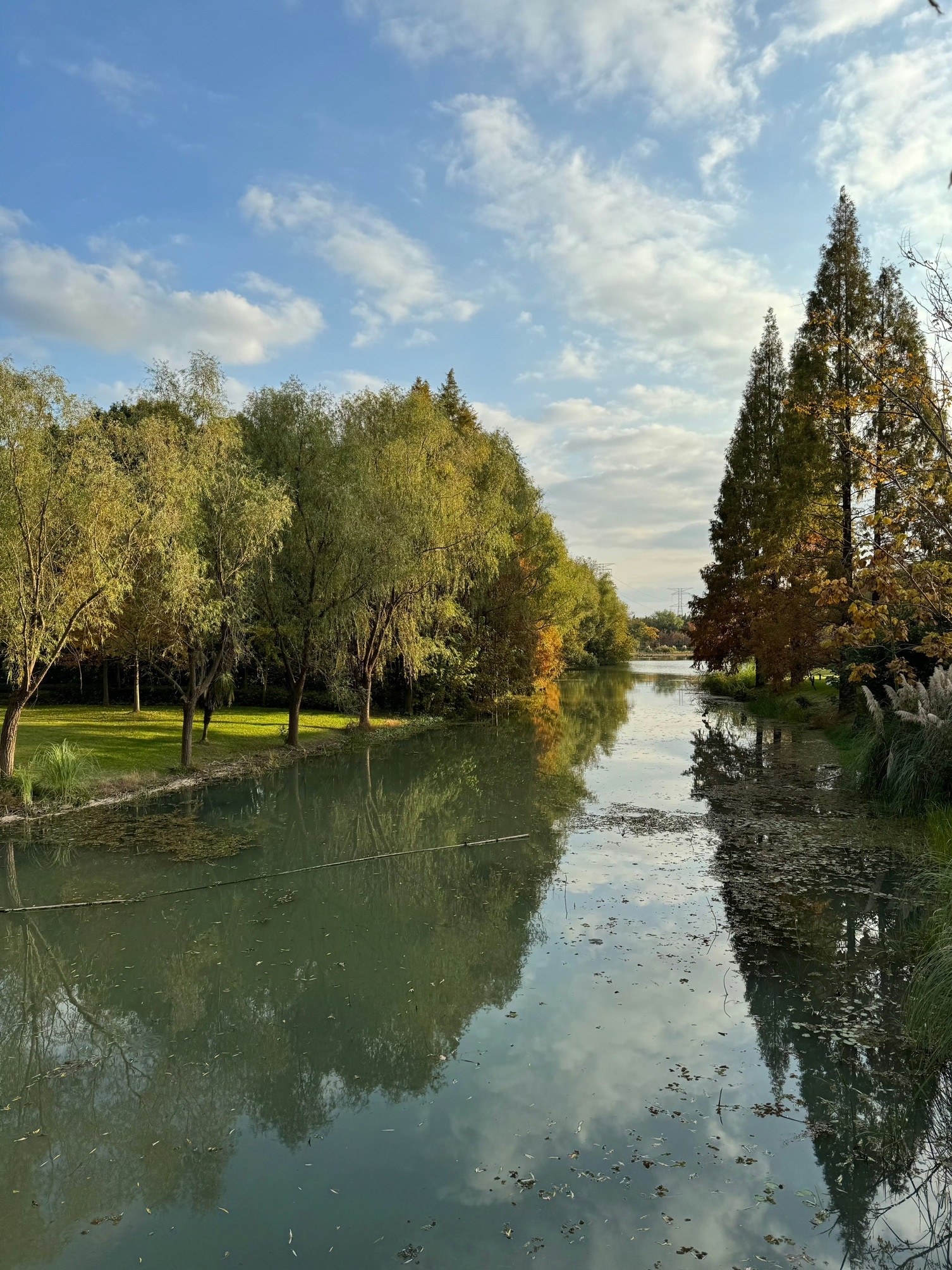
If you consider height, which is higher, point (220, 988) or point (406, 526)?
point (406, 526)

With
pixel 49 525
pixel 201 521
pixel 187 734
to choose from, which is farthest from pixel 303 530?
pixel 49 525

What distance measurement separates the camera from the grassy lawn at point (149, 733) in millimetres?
16422

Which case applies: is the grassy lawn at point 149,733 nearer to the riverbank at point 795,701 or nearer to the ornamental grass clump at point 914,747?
the ornamental grass clump at point 914,747

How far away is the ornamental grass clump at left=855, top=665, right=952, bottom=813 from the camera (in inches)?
427

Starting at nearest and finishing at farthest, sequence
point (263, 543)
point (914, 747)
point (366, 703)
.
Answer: point (914, 747) → point (263, 543) → point (366, 703)

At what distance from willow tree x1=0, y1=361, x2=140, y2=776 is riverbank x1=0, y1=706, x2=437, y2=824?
190cm

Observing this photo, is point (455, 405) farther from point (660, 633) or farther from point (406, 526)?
point (660, 633)

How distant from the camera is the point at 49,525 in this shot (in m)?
12.3

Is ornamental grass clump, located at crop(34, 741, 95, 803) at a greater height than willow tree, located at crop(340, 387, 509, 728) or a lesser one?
lesser

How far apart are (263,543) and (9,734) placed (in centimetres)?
576

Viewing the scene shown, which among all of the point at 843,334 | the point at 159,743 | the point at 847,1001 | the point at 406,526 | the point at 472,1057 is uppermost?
the point at 843,334

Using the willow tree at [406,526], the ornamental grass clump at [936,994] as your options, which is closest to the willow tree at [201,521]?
the willow tree at [406,526]

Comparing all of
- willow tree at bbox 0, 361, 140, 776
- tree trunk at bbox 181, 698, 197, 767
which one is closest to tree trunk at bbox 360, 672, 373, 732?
tree trunk at bbox 181, 698, 197, 767

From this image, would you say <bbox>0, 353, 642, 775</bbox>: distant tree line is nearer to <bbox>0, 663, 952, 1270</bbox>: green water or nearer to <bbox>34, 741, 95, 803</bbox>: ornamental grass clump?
<bbox>34, 741, 95, 803</bbox>: ornamental grass clump
